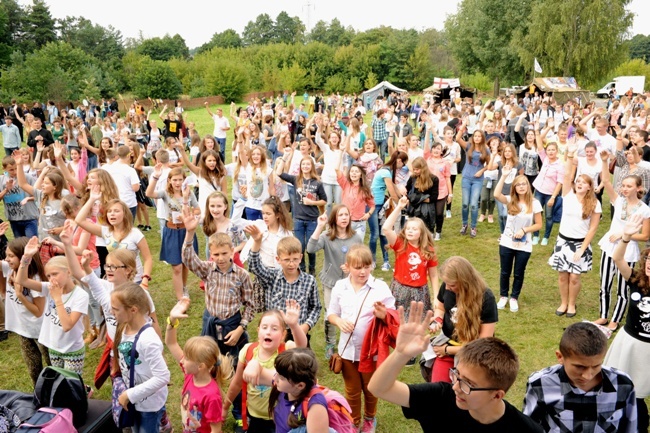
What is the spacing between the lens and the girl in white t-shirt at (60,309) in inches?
163

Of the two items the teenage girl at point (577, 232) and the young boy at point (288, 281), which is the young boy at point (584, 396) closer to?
the young boy at point (288, 281)

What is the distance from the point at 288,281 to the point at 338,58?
70.3 meters

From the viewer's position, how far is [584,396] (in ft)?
8.85

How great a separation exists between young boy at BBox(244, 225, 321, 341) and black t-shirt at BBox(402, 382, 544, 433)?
6.02 feet

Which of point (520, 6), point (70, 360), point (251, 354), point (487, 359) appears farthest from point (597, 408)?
point (520, 6)

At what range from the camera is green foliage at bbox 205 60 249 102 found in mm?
52281

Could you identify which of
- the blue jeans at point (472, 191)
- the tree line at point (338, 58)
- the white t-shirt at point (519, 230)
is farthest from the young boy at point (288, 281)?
the tree line at point (338, 58)

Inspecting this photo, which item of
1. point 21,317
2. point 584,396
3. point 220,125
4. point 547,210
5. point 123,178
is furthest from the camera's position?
point 220,125

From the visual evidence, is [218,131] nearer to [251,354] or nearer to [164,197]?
[164,197]

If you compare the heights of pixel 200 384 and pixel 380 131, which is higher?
Result: pixel 380 131

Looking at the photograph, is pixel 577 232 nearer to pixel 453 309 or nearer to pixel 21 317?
pixel 453 309

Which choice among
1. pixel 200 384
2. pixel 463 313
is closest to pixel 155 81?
pixel 200 384

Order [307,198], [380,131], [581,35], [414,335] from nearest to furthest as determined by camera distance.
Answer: [414,335]
[307,198]
[380,131]
[581,35]

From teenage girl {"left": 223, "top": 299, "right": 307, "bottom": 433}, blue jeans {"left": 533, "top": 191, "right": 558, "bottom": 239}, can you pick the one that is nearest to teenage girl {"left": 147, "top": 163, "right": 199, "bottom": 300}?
teenage girl {"left": 223, "top": 299, "right": 307, "bottom": 433}
